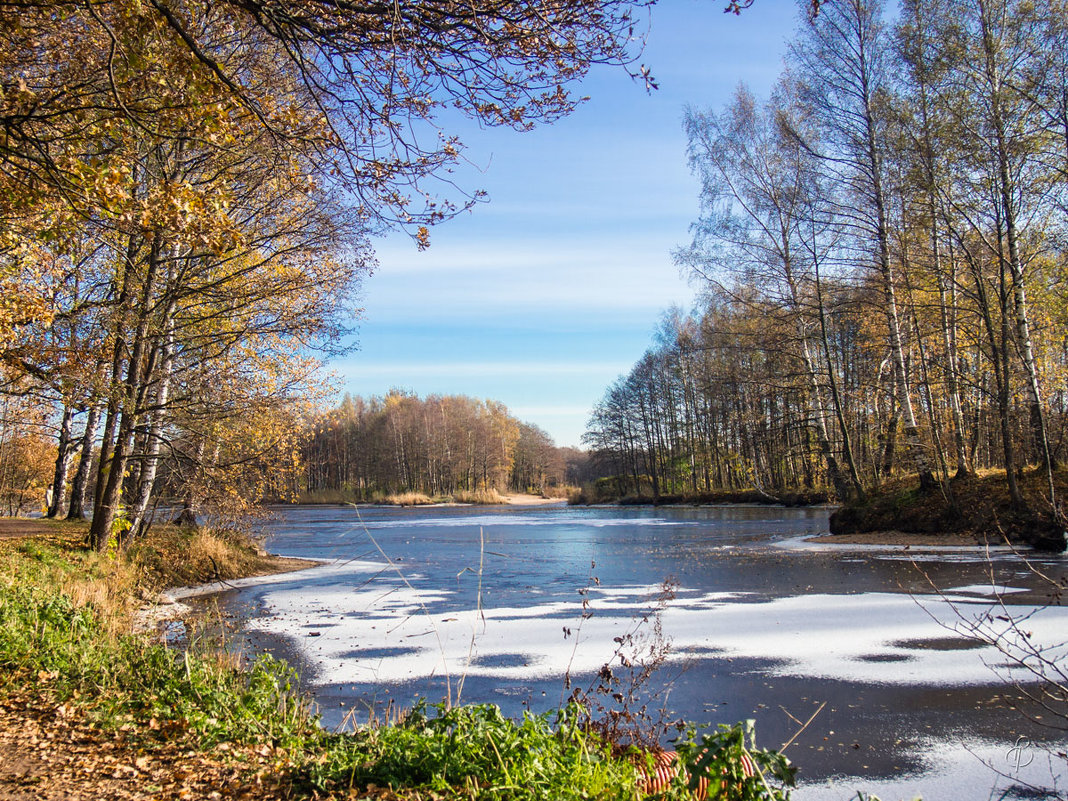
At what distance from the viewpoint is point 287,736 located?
136 inches

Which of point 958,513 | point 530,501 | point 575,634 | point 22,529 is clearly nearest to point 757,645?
point 575,634

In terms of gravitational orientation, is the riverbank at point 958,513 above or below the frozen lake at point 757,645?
above

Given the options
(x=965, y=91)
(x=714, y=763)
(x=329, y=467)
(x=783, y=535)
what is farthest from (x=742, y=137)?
(x=329, y=467)

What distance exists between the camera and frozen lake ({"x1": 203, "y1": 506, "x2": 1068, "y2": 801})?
4035 mm

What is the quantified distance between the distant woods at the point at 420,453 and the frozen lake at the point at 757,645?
59833 mm

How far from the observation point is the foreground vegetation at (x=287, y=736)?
103 inches

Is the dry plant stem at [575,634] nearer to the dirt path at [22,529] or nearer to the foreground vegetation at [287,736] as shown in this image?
the foreground vegetation at [287,736]

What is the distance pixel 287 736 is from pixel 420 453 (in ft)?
242

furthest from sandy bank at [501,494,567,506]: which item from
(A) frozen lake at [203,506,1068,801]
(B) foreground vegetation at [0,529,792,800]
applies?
(B) foreground vegetation at [0,529,792,800]

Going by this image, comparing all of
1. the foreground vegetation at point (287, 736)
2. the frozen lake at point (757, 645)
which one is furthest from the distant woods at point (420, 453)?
the foreground vegetation at point (287, 736)

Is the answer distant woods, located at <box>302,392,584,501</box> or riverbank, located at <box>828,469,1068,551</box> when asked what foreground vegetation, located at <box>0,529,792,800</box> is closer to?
riverbank, located at <box>828,469,1068,551</box>

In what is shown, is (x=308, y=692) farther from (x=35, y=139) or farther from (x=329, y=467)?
(x=329, y=467)

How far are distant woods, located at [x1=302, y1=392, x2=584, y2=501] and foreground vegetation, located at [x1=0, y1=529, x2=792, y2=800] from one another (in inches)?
2570

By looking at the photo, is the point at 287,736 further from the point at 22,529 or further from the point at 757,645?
the point at 22,529
